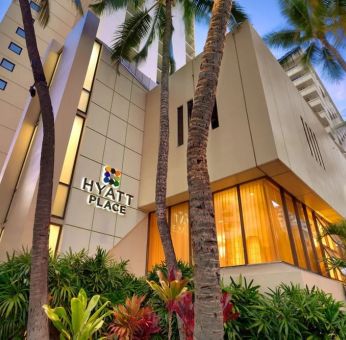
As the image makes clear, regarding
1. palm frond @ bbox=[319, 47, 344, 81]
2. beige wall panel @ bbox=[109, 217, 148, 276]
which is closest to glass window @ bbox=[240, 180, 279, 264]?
beige wall panel @ bbox=[109, 217, 148, 276]

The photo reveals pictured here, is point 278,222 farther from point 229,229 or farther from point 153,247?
point 153,247

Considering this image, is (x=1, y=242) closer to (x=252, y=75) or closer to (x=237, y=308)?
(x=237, y=308)

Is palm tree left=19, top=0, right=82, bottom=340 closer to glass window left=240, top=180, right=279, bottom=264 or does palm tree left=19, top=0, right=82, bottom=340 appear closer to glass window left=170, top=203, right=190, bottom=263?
glass window left=170, top=203, right=190, bottom=263

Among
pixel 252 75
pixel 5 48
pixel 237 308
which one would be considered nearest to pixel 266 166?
pixel 252 75

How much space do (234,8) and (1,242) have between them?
11949 millimetres

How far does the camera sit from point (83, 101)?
10.6 metres

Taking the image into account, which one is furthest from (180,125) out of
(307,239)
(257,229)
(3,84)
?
(3,84)

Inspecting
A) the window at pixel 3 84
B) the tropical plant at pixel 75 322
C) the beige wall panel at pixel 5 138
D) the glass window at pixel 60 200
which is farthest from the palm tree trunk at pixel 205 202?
the window at pixel 3 84

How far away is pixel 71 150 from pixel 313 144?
34.1 ft

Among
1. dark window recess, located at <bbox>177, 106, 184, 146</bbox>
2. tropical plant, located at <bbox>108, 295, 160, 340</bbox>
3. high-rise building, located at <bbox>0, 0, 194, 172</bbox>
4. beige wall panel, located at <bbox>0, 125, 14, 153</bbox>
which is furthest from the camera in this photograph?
high-rise building, located at <bbox>0, 0, 194, 172</bbox>

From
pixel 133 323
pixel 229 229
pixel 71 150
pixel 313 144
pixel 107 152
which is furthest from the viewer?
pixel 313 144

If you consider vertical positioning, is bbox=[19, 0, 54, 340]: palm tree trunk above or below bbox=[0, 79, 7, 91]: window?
below

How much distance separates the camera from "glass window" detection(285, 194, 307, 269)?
29.0ft

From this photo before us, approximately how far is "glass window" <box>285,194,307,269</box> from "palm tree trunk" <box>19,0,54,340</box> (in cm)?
746
